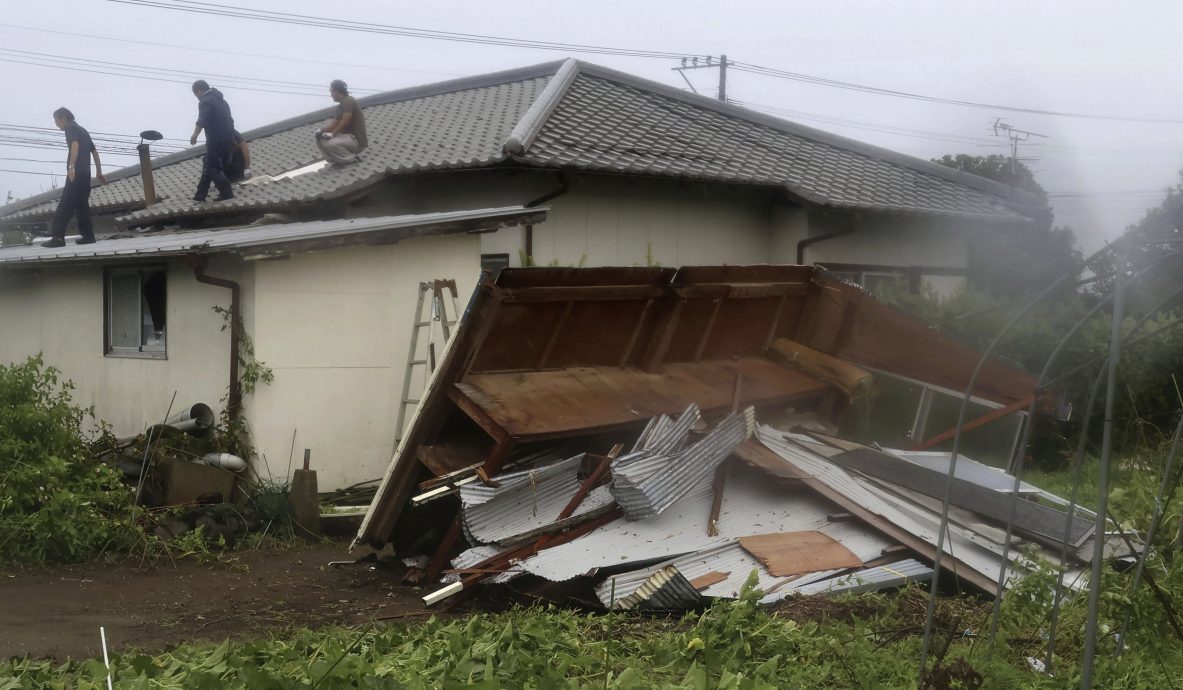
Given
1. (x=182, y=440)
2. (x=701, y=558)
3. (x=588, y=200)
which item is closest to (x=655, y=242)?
(x=588, y=200)

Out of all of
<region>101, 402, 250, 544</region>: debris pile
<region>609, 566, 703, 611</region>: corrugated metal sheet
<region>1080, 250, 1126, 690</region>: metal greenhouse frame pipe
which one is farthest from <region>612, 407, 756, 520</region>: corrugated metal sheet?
<region>101, 402, 250, 544</region>: debris pile

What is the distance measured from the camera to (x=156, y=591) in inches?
285

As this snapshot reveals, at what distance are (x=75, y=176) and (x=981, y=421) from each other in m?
9.75

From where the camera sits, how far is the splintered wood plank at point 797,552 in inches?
245

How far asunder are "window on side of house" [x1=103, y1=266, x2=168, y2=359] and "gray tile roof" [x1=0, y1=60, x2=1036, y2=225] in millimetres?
2297

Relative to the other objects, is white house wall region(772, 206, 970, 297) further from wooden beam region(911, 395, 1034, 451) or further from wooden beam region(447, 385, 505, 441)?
wooden beam region(447, 385, 505, 441)

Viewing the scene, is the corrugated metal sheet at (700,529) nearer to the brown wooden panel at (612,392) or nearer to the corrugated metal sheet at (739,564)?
the corrugated metal sheet at (739,564)

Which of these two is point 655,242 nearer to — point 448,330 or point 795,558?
point 448,330

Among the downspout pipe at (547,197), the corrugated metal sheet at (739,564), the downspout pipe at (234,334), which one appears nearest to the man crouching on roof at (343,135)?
the downspout pipe at (547,197)

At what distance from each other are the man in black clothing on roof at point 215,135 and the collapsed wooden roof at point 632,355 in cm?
753

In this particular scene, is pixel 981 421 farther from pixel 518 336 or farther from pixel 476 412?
pixel 476 412

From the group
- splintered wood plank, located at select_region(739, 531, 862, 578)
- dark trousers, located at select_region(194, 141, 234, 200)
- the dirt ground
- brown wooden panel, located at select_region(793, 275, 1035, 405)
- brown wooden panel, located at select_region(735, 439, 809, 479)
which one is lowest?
the dirt ground

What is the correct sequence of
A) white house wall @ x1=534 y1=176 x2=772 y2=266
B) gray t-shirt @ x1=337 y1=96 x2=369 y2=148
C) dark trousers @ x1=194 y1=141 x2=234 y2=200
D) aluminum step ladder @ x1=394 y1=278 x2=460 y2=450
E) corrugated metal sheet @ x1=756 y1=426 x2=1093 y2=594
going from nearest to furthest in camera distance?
corrugated metal sheet @ x1=756 y1=426 x2=1093 y2=594, aluminum step ladder @ x1=394 y1=278 x2=460 y2=450, white house wall @ x1=534 y1=176 x2=772 y2=266, dark trousers @ x1=194 y1=141 x2=234 y2=200, gray t-shirt @ x1=337 y1=96 x2=369 y2=148

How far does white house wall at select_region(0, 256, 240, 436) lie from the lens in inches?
394
